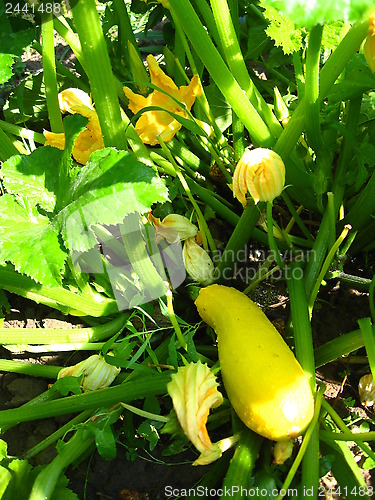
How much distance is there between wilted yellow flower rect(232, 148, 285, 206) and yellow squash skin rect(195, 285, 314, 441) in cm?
32

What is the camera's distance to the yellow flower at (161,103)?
5.19 feet

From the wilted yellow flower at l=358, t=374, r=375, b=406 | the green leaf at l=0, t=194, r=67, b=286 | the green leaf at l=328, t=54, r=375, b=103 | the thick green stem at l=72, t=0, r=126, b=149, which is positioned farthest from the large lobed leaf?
the wilted yellow flower at l=358, t=374, r=375, b=406

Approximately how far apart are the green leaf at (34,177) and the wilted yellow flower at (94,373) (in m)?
0.39

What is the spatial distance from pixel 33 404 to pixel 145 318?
40 cm

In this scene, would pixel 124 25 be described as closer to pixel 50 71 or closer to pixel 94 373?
pixel 50 71

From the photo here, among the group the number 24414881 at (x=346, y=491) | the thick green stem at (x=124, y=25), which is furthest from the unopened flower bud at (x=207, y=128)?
the number 24414881 at (x=346, y=491)

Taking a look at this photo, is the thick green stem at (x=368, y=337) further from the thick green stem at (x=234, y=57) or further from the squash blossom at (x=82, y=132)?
the squash blossom at (x=82, y=132)

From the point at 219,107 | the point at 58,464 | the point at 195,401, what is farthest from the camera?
the point at 219,107

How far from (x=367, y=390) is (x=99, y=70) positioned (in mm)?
1000

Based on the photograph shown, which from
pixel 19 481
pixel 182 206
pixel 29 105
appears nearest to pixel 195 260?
pixel 182 206

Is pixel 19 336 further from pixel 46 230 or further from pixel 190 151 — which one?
pixel 190 151

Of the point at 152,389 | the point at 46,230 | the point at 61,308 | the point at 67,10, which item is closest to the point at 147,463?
the point at 152,389

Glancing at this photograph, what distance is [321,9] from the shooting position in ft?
2.48

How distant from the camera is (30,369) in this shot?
142cm
